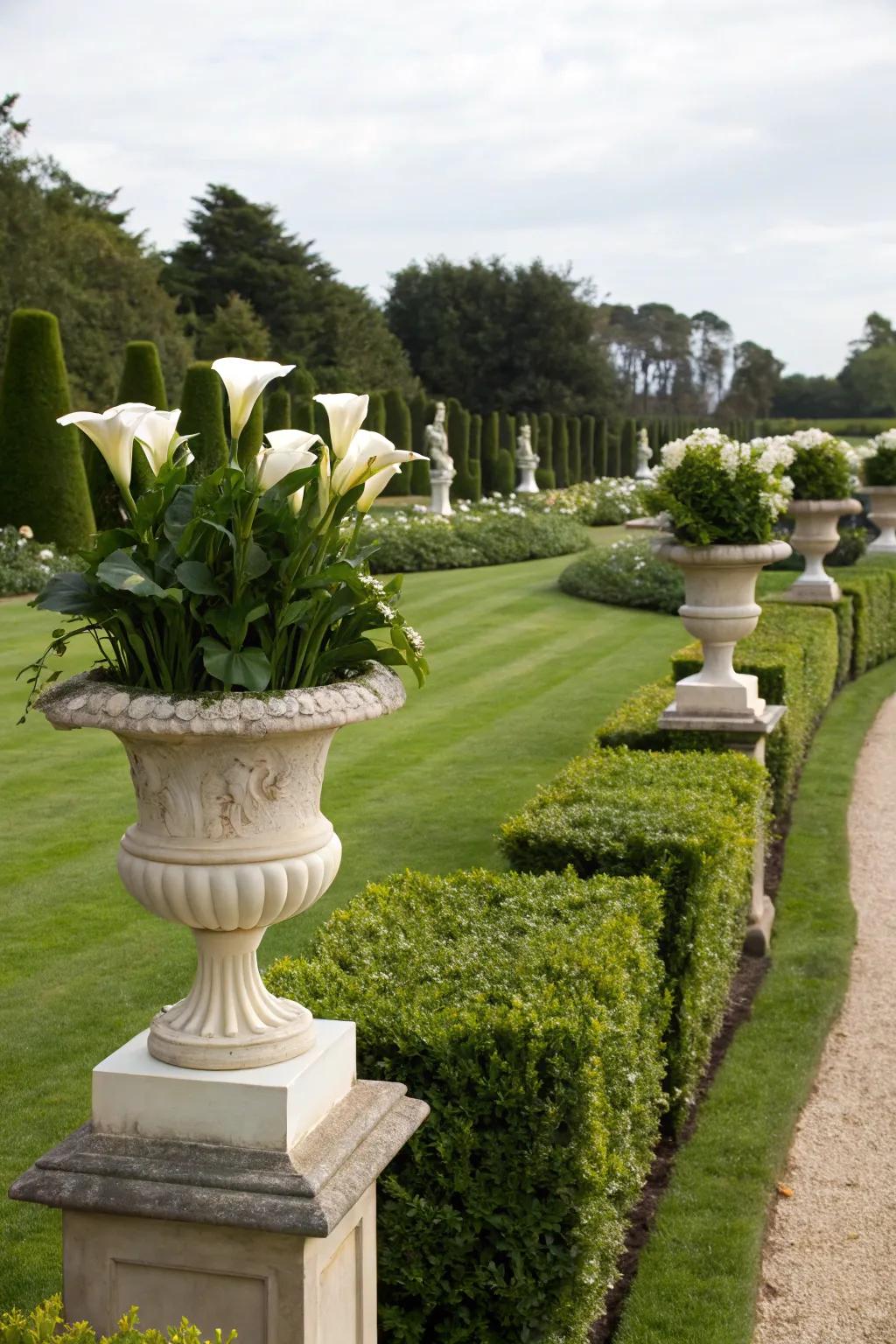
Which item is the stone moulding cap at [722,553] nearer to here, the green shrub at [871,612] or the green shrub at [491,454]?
the green shrub at [871,612]

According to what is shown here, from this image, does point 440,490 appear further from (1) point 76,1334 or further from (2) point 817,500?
(1) point 76,1334

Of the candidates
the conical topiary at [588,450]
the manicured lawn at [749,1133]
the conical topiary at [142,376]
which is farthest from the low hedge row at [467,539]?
the conical topiary at [588,450]

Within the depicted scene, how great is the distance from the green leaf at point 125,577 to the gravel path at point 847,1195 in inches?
111

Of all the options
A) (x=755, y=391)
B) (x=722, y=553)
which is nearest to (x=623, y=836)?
(x=722, y=553)

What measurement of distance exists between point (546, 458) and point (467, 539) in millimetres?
18022

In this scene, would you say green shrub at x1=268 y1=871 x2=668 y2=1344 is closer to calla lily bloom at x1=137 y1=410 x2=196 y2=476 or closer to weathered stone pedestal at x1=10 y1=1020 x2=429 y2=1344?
weathered stone pedestal at x1=10 y1=1020 x2=429 y2=1344

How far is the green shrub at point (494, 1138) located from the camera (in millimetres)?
3105

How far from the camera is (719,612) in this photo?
277 inches

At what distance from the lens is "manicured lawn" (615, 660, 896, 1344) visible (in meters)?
3.86

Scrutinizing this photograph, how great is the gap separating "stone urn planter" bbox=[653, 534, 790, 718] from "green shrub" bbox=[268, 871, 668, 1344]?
3604 mm

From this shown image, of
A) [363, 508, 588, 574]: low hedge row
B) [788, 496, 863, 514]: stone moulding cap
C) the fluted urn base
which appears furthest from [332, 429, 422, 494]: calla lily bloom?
[363, 508, 588, 574]: low hedge row

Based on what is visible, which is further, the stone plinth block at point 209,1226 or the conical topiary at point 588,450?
the conical topiary at point 588,450

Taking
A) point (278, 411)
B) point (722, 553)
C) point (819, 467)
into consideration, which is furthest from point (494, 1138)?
point (278, 411)

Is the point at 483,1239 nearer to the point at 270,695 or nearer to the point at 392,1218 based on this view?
the point at 392,1218
